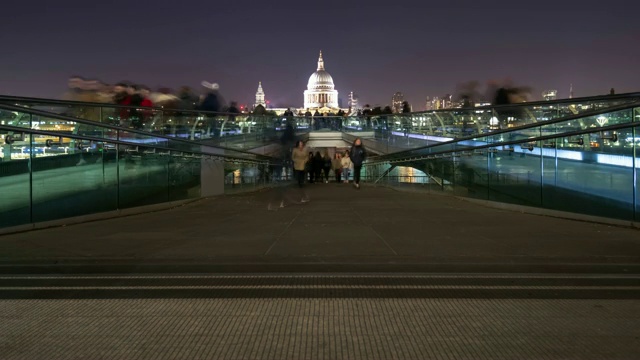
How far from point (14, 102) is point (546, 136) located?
988cm

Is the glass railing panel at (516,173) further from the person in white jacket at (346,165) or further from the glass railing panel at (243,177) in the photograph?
the person in white jacket at (346,165)

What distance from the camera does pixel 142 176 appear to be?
14562 mm

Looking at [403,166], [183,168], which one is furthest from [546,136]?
[403,166]

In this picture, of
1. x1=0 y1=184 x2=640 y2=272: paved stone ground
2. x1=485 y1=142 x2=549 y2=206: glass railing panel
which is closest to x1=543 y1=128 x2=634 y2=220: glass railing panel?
x1=485 y1=142 x2=549 y2=206: glass railing panel

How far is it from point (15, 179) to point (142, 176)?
3.89 meters

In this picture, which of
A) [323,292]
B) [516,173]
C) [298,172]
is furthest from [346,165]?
[323,292]

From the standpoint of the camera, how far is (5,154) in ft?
34.9

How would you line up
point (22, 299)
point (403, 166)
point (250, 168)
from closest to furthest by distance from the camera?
point (22, 299) < point (250, 168) < point (403, 166)

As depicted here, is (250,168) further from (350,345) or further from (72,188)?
(350,345)

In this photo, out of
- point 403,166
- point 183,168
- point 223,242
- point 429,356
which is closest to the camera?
point 429,356

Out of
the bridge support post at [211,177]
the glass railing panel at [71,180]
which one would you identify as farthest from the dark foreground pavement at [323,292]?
the bridge support post at [211,177]

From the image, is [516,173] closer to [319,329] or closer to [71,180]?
[71,180]

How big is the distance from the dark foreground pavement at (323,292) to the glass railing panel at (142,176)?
2.45m

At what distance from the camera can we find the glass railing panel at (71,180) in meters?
11.4
